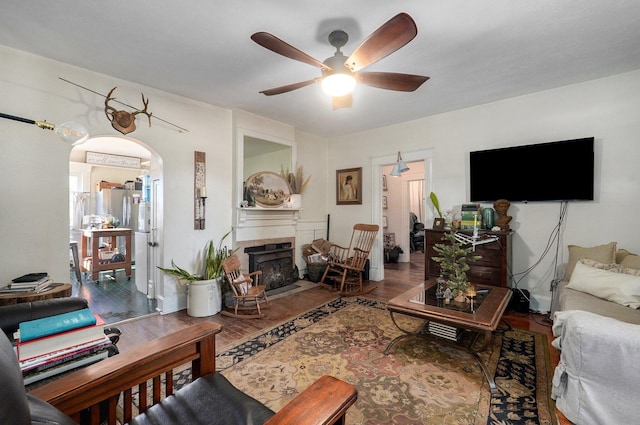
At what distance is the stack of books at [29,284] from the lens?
226 centimetres

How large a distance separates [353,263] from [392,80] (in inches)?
115

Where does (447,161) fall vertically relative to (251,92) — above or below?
below

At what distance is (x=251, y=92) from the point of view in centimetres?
347

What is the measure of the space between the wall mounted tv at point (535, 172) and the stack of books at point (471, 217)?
24 cm

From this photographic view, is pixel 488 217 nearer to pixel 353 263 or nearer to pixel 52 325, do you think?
pixel 353 263

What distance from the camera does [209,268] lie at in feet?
11.8

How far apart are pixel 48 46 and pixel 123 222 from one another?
Result: 177 inches

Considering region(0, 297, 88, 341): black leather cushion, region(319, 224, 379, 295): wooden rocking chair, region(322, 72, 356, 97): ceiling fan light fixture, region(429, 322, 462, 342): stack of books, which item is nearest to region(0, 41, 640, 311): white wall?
region(319, 224, 379, 295): wooden rocking chair

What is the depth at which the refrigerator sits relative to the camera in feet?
19.7

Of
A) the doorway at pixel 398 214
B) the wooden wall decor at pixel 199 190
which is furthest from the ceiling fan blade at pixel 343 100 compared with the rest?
the doorway at pixel 398 214

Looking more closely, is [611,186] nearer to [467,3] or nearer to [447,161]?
[447,161]

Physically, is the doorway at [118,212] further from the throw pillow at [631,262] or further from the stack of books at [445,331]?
the throw pillow at [631,262]

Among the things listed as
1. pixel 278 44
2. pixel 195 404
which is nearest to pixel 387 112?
pixel 278 44

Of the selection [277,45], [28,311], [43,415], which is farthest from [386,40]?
[28,311]
